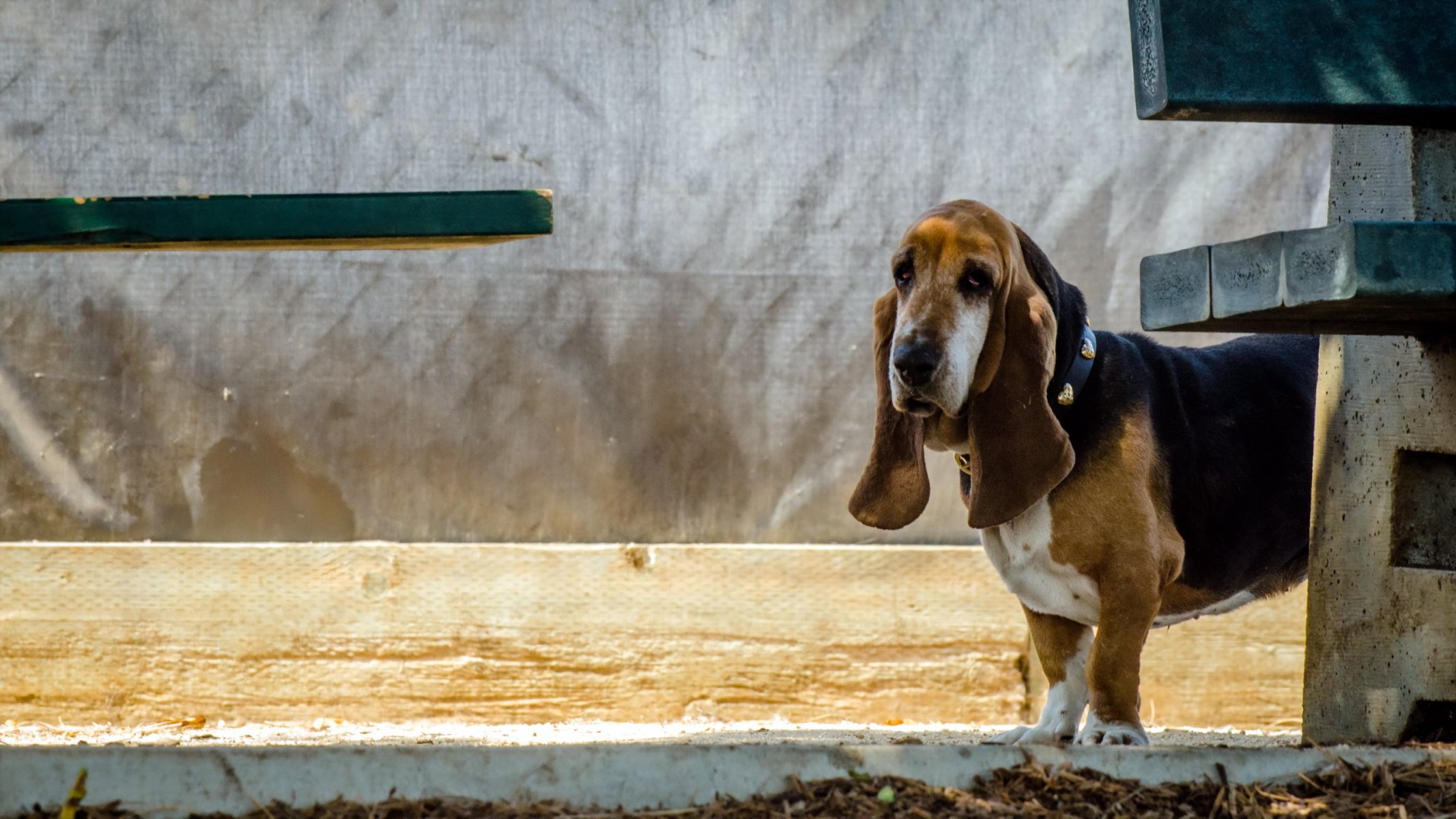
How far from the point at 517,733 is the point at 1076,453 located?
2.01 metres

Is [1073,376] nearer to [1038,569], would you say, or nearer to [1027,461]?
[1027,461]

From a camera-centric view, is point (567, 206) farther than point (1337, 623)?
Yes

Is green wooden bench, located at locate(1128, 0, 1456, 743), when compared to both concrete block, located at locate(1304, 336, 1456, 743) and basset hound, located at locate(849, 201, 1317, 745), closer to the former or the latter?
concrete block, located at locate(1304, 336, 1456, 743)

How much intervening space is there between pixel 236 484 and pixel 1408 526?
3871 millimetres

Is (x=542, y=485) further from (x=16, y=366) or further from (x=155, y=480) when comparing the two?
(x=16, y=366)

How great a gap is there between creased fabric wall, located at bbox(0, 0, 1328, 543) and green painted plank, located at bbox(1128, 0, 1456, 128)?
283 centimetres

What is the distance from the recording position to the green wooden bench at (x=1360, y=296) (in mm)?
2420

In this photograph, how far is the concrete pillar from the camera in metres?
3.14

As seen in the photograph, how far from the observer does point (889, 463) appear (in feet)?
11.6

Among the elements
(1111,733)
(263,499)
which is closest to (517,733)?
(263,499)

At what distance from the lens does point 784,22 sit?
548cm

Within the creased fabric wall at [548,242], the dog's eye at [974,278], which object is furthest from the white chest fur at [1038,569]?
the creased fabric wall at [548,242]

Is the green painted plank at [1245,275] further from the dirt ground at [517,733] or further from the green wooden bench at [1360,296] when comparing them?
the dirt ground at [517,733]

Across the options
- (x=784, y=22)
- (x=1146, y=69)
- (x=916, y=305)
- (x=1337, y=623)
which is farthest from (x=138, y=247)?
(x=784, y=22)
